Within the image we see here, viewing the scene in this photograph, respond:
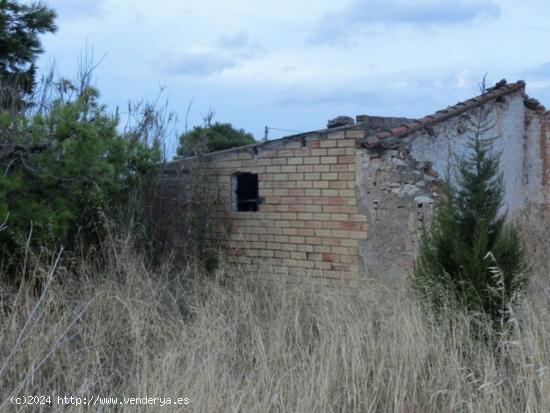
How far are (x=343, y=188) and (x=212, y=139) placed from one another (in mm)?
14018

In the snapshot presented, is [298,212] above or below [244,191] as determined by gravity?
below

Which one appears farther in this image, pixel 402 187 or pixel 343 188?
pixel 343 188

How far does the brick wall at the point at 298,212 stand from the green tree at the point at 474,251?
2.30m

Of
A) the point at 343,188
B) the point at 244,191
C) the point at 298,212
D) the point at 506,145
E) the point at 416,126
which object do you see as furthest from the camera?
the point at 506,145

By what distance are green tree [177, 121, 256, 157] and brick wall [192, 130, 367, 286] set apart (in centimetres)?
38

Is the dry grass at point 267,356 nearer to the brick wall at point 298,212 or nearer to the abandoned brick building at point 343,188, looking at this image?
the abandoned brick building at point 343,188

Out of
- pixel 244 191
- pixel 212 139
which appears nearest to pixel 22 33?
pixel 244 191

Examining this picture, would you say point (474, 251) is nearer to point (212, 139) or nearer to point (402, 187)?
point (402, 187)

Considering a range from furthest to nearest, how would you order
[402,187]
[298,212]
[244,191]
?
[244,191]
[298,212]
[402,187]

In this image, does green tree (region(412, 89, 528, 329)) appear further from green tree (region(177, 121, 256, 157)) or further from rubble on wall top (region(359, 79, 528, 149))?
green tree (region(177, 121, 256, 157))

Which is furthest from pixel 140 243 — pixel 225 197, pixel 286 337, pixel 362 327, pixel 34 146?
pixel 362 327

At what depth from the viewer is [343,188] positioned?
753 cm

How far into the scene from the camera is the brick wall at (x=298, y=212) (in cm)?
751

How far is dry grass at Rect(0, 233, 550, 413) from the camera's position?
3.75 meters
